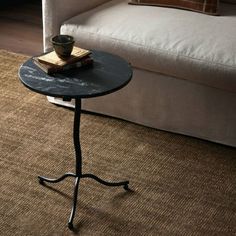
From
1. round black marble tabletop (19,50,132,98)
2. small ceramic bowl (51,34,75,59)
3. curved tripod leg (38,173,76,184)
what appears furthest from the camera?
curved tripod leg (38,173,76,184)

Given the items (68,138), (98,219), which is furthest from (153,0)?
(98,219)

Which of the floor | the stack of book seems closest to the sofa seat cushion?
the stack of book

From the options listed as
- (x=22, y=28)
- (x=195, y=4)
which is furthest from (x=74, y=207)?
(x=22, y=28)

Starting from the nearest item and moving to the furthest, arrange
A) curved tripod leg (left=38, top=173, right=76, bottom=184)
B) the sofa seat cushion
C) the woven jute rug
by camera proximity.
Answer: the woven jute rug → curved tripod leg (left=38, top=173, right=76, bottom=184) → the sofa seat cushion

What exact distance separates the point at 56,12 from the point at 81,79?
79 centimetres

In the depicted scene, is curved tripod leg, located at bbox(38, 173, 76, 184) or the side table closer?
the side table

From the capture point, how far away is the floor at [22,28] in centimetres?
323

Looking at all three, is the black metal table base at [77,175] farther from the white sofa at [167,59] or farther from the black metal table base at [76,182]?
the white sofa at [167,59]

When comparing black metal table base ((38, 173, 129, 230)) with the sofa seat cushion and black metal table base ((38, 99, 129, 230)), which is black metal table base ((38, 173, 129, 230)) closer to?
black metal table base ((38, 99, 129, 230))

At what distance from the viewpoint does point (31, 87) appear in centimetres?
162

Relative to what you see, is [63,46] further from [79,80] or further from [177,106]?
[177,106]

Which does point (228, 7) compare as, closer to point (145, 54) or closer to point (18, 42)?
point (145, 54)

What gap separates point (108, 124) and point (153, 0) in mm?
654

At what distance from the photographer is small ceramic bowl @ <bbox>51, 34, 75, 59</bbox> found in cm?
170
